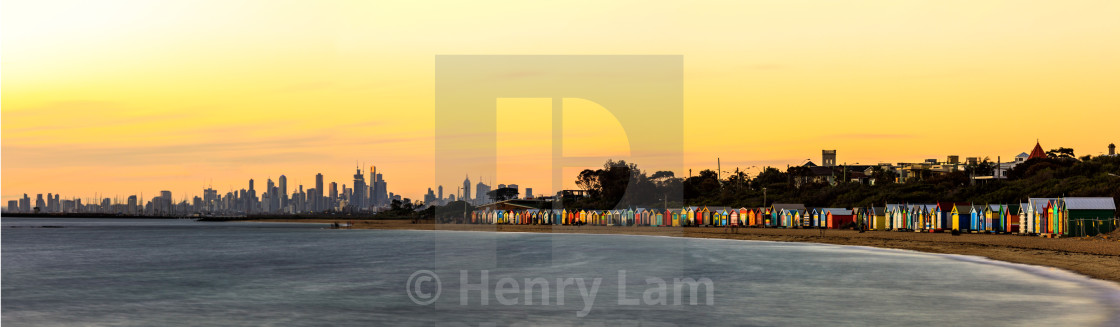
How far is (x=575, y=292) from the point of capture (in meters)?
47.3

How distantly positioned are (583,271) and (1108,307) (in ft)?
118

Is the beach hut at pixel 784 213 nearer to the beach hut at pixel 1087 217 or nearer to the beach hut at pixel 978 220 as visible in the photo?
the beach hut at pixel 978 220

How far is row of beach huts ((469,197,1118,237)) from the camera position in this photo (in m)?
77.2

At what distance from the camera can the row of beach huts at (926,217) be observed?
7725 centimetres

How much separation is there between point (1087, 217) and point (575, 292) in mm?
53986

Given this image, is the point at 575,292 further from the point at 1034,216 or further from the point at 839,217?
the point at 839,217

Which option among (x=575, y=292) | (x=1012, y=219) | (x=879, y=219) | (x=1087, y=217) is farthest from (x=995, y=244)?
(x=575, y=292)

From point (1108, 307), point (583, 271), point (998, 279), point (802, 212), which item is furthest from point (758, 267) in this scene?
point (802, 212)

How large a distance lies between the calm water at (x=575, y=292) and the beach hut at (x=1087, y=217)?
57.9 ft

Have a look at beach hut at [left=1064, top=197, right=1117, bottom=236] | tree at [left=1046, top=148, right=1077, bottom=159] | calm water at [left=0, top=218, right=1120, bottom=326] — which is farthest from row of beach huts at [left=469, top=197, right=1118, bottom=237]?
tree at [left=1046, top=148, right=1077, bottom=159]

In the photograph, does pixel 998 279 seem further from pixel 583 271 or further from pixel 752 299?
pixel 583 271

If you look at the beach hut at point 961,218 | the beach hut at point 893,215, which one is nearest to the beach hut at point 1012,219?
the beach hut at point 961,218

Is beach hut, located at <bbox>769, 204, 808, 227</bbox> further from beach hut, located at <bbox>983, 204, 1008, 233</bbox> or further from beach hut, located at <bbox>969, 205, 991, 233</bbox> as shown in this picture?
beach hut, located at <bbox>983, 204, 1008, 233</bbox>

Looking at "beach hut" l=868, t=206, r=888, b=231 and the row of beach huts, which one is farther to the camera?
"beach hut" l=868, t=206, r=888, b=231
